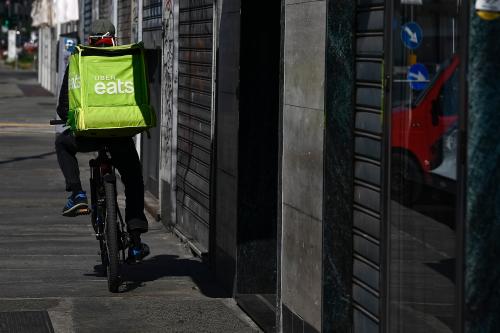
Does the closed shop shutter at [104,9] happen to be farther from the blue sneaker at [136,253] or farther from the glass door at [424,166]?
the glass door at [424,166]

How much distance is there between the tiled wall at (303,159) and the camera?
21.0 feet

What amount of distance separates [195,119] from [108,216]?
2.56 meters

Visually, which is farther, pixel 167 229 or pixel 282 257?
pixel 167 229

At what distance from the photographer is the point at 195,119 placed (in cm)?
1120

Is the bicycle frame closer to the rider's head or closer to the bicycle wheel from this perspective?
the bicycle wheel

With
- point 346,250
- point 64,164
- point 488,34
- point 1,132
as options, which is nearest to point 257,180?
point 64,164

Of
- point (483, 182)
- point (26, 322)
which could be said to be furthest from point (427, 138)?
point (26, 322)

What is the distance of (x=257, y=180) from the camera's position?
345 inches

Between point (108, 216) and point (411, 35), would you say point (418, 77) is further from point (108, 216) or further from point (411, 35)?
point (108, 216)

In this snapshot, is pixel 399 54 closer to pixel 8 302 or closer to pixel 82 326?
pixel 82 326

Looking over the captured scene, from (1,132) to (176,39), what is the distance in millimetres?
15842

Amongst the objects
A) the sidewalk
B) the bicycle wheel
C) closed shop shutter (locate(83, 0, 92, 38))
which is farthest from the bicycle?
closed shop shutter (locate(83, 0, 92, 38))

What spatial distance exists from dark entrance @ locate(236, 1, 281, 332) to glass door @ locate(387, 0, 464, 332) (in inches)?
129

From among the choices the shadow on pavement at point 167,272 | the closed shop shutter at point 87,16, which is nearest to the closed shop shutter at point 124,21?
the closed shop shutter at point 87,16
